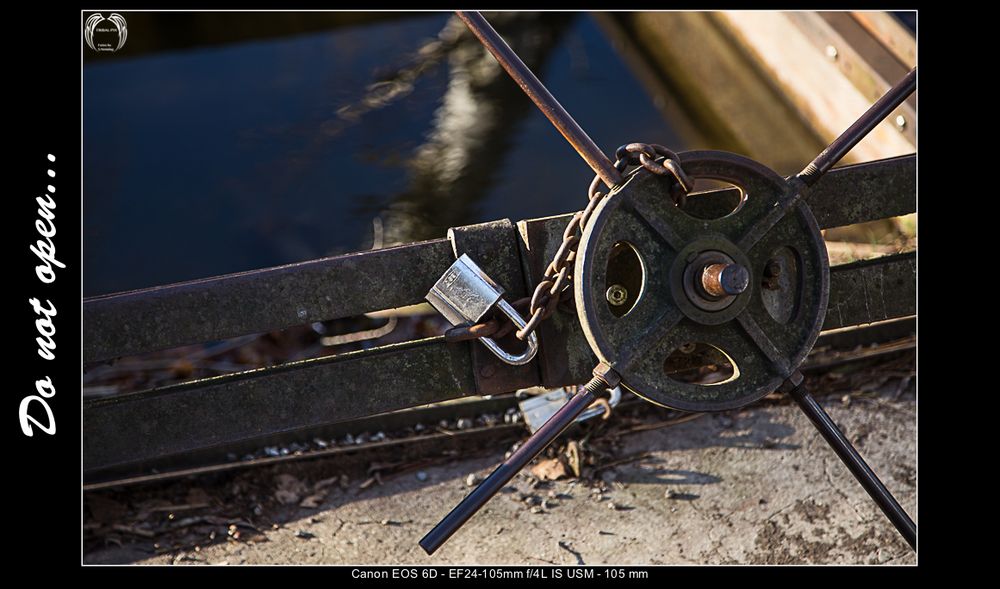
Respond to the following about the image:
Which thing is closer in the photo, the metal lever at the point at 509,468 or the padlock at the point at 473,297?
the metal lever at the point at 509,468

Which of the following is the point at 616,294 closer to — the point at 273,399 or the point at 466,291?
the point at 466,291

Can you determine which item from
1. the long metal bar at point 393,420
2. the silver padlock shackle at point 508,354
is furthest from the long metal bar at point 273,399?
the long metal bar at point 393,420

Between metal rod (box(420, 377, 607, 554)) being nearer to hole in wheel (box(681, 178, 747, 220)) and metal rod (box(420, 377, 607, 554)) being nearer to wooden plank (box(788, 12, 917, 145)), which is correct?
hole in wheel (box(681, 178, 747, 220))

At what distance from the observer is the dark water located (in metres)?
5.09

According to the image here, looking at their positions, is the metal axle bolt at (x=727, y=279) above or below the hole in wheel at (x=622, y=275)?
above

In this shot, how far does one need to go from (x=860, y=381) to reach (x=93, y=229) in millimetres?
4316

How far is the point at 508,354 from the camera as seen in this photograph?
84.4 inches

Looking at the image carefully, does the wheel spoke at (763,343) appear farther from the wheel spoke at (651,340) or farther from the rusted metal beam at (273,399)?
the rusted metal beam at (273,399)

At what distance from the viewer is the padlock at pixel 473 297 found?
208 cm

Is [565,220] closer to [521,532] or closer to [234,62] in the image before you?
[521,532]

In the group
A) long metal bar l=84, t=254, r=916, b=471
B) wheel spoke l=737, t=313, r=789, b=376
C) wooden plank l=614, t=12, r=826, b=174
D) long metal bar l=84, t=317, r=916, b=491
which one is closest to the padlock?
long metal bar l=84, t=254, r=916, b=471

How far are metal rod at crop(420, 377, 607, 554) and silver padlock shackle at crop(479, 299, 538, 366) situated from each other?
21cm

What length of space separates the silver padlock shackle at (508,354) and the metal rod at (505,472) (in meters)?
0.21

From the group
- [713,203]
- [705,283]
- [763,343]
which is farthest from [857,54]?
[705,283]
